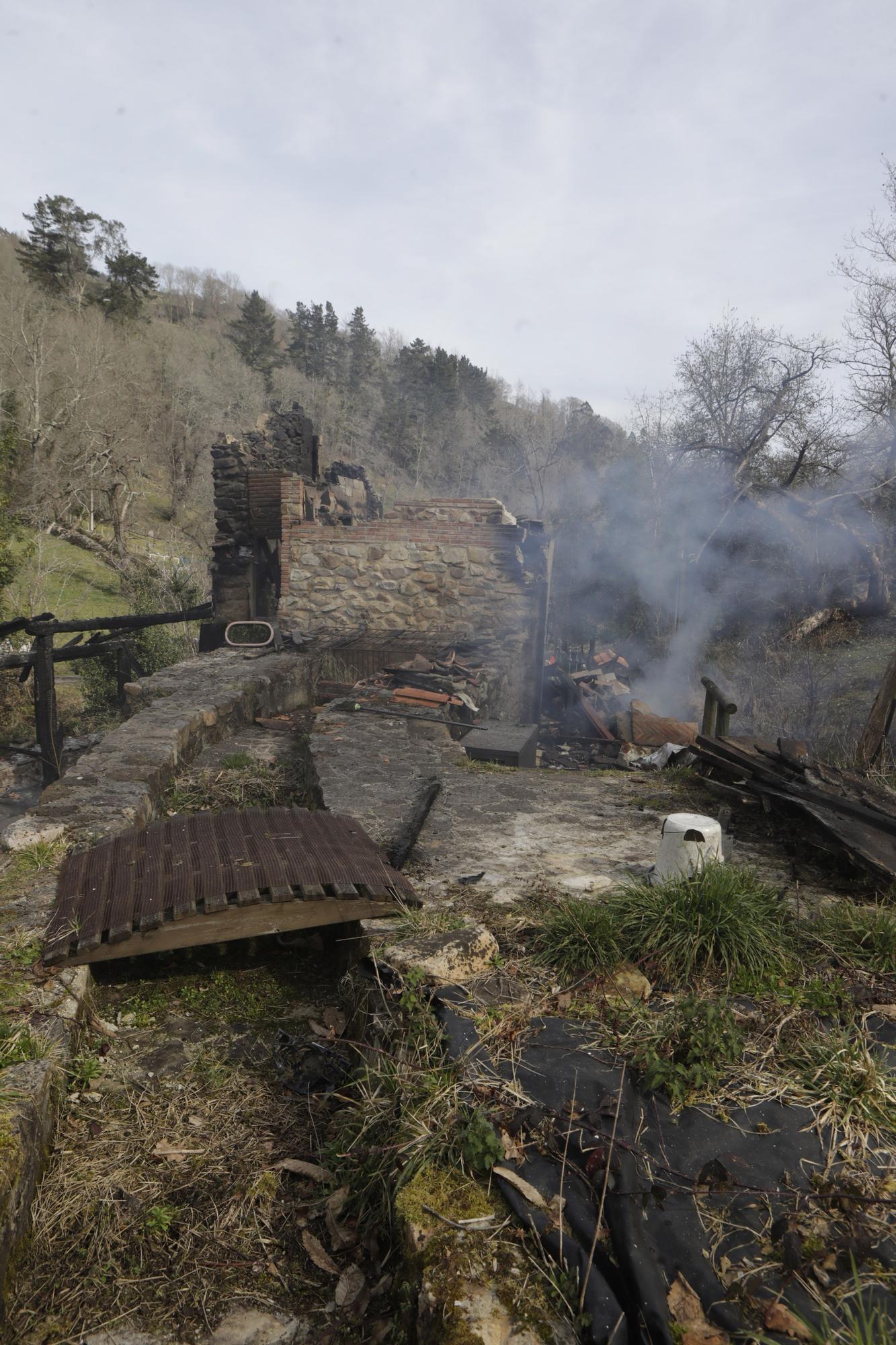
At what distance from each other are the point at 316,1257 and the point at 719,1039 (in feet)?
3.92

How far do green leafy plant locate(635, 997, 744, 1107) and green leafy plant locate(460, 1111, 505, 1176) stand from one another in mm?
477

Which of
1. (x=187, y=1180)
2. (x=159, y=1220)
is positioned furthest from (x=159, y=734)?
(x=159, y=1220)

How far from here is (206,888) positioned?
9.12 feet

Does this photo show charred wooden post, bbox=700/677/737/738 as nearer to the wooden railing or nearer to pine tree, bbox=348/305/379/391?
the wooden railing

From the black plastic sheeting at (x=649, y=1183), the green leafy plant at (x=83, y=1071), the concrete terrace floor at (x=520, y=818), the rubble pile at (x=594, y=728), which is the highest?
the black plastic sheeting at (x=649, y=1183)

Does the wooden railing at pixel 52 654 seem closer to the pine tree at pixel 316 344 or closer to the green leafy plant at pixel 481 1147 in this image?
the green leafy plant at pixel 481 1147

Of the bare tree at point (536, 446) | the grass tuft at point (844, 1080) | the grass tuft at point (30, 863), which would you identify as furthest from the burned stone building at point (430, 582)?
the bare tree at point (536, 446)

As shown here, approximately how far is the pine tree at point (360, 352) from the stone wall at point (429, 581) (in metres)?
38.8

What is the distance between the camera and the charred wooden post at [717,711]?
5594mm

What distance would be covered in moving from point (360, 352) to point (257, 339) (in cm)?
673

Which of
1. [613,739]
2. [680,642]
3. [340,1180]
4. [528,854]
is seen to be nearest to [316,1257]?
[340,1180]

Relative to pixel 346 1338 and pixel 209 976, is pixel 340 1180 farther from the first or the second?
pixel 209 976

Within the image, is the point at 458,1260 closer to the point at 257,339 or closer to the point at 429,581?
the point at 429,581

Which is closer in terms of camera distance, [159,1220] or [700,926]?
[159,1220]
